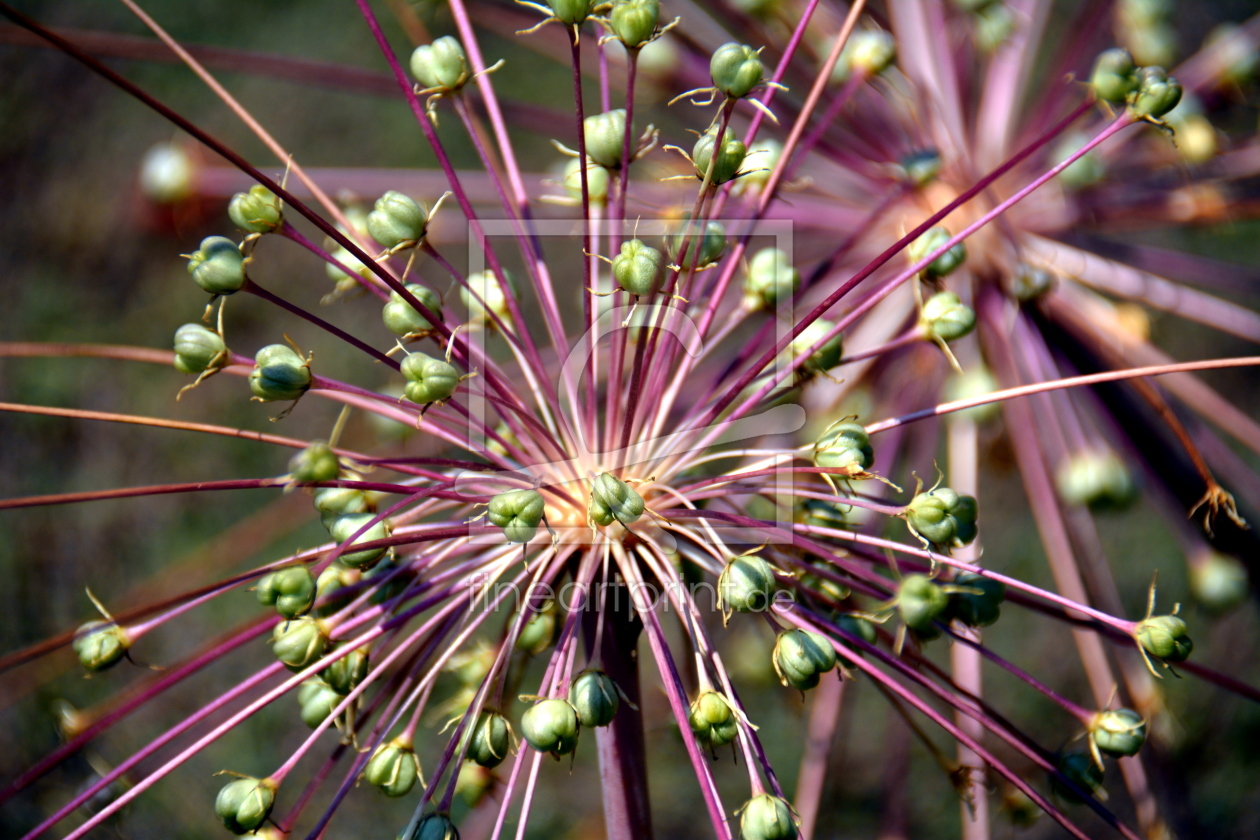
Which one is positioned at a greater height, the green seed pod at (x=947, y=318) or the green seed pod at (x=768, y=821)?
the green seed pod at (x=947, y=318)

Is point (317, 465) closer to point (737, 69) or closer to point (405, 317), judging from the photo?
point (405, 317)

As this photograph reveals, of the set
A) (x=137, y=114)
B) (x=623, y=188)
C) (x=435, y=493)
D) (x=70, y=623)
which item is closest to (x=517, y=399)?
(x=435, y=493)

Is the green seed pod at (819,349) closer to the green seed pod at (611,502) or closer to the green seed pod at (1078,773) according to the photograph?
the green seed pod at (611,502)

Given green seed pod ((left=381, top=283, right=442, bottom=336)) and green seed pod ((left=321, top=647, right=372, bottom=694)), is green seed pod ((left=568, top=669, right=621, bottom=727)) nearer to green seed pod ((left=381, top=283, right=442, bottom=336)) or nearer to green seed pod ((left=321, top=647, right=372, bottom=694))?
green seed pod ((left=321, top=647, right=372, bottom=694))

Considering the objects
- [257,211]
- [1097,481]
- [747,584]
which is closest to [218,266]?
[257,211]

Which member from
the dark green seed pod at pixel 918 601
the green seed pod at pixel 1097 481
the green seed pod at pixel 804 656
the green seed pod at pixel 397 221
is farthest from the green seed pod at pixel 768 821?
the green seed pod at pixel 1097 481

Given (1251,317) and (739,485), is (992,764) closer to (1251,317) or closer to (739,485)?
(739,485)
